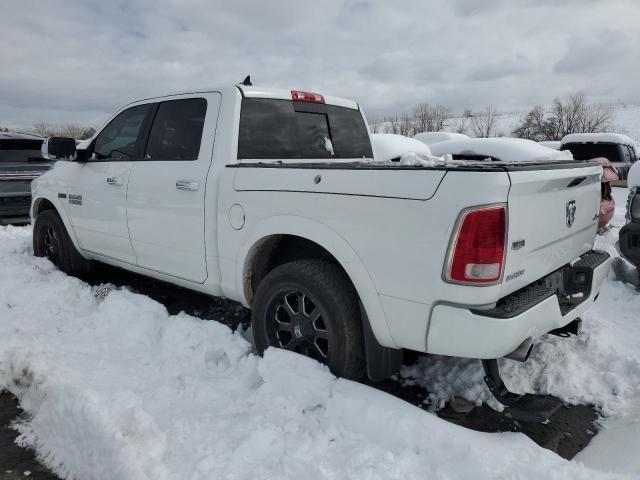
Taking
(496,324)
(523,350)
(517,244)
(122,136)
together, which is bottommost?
(523,350)

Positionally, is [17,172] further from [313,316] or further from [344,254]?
[344,254]

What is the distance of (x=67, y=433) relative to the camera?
2.55 meters

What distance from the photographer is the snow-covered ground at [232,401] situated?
224 cm

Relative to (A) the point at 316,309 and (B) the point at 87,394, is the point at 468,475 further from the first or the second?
(B) the point at 87,394

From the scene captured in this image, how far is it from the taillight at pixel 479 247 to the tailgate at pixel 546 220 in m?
0.06

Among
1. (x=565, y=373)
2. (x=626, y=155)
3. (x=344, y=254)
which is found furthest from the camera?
(x=626, y=155)

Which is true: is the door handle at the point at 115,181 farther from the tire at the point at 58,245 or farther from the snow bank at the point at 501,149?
the snow bank at the point at 501,149

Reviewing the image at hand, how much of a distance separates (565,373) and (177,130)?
128 inches

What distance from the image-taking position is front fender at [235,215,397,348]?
263 centimetres

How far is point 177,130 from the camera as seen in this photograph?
12.7 ft

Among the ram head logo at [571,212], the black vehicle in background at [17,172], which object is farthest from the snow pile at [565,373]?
the black vehicle in background at [17,172]

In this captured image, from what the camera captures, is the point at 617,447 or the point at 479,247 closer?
the point at 479,247

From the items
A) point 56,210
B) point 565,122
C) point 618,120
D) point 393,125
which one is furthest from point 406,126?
point 56,210

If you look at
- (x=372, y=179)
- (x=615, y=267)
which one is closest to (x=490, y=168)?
(x=372, y=179)
